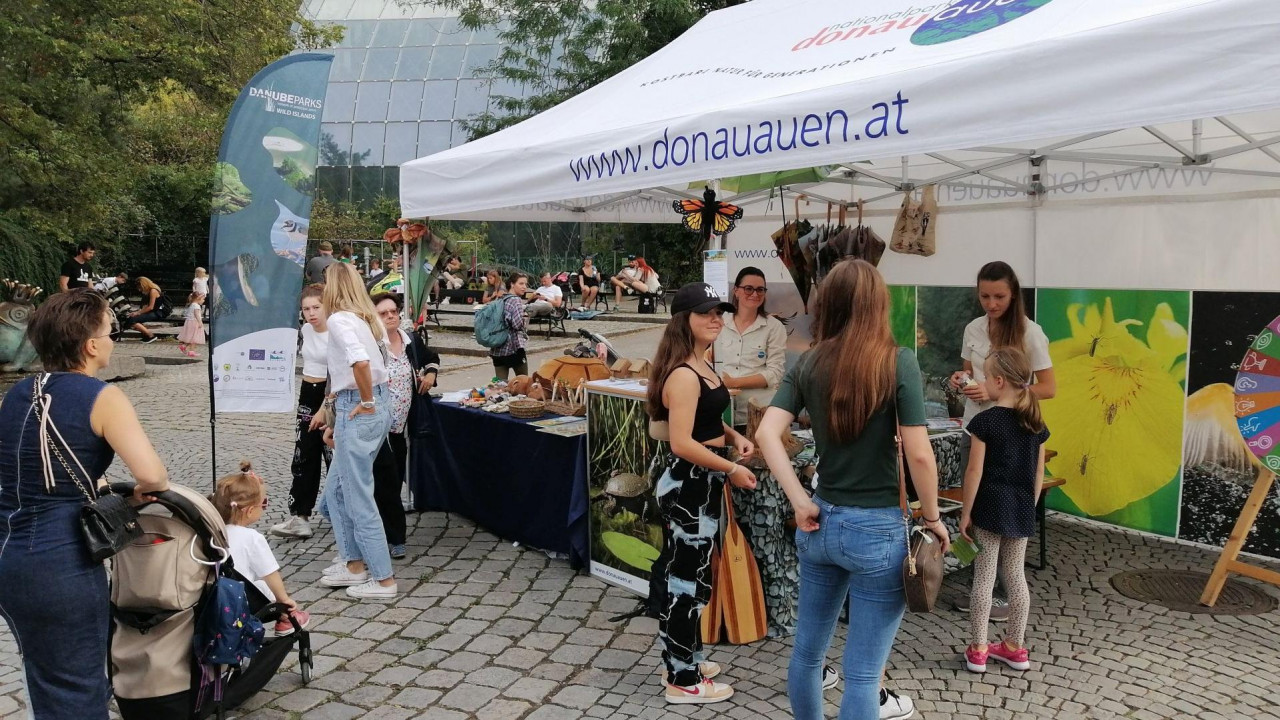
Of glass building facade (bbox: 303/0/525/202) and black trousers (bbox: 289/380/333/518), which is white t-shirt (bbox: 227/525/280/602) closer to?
black trousers (bbox: 289/380/333/518)

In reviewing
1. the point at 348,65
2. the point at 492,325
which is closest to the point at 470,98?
the point at 348,65

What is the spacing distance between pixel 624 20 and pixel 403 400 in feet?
39.9

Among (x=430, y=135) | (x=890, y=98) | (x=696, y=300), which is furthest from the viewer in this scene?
(x=430, y=135)

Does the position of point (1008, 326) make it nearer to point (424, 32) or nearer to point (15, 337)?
point (15, 337)

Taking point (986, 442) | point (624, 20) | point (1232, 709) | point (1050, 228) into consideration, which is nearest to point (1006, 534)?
point (986, 442)

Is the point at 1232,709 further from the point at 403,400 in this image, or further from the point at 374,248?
the point at 374,248

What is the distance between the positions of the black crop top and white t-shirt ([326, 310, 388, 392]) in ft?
5.91

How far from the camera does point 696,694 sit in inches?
140

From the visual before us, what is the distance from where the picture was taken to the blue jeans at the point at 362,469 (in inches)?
181

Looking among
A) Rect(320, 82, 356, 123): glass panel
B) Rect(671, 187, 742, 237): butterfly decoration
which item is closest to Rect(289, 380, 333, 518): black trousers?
Rect(671, 187, 742, 237): butterfly decoration

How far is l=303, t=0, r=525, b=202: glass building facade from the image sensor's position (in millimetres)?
37906

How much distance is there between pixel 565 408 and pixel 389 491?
3.52 ft

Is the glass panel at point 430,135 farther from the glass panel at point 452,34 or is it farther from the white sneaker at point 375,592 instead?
the white sneaker at point 375,592

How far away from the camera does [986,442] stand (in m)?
3.73
